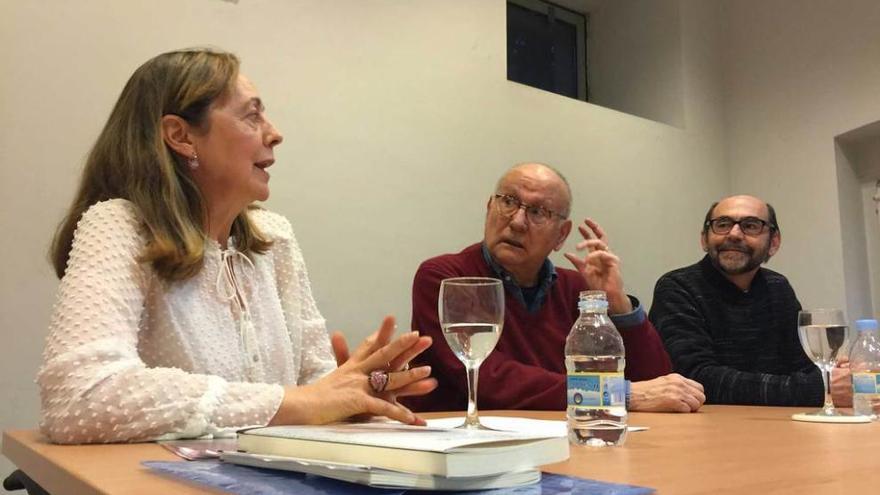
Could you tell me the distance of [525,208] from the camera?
2113 mm

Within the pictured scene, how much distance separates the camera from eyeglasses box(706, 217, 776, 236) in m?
2.51

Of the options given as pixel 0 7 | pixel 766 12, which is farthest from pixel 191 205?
pixel 766 12

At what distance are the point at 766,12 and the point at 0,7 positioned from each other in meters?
3.57

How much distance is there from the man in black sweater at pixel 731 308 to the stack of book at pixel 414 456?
1.49m

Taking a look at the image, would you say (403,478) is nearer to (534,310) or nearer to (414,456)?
(414,456)

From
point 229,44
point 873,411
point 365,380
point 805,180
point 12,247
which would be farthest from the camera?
point 805,180

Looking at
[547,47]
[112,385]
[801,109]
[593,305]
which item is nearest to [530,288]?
[593,305]

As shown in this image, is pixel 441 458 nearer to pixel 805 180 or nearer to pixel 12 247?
pixel 12 247

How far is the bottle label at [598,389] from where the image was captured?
33.7 inches

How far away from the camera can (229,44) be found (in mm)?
2434

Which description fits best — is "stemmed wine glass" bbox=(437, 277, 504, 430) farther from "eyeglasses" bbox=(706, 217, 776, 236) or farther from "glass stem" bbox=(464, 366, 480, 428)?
"eyeglasses" bbox=(706, 217, 776, 236)

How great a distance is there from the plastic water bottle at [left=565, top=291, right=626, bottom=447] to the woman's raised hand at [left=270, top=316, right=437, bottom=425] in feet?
0.79

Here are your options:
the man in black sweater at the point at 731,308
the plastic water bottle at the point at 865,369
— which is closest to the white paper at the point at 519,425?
the plastic water bottle at the point at 865,369

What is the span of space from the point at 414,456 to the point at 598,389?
0.38 metres
